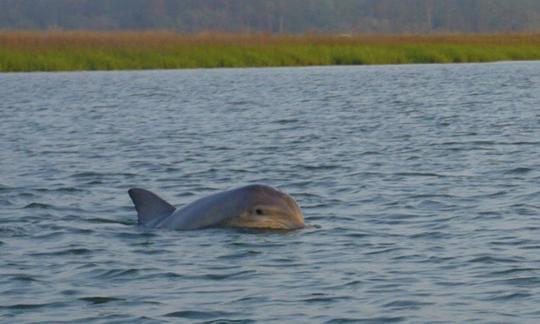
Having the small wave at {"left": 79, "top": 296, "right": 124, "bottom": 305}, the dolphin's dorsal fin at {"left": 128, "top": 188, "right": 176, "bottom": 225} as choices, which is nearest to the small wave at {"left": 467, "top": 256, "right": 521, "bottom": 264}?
the small wave at {"left": 79, "top": 296, "right": 124, "bottom": 305}

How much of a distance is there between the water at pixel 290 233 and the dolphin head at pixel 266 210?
6.6 inches

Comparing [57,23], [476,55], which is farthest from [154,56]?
[57,23]

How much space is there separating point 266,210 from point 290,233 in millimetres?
286

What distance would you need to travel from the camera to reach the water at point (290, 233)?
9716mm

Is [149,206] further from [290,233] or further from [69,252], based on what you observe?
[290,233]

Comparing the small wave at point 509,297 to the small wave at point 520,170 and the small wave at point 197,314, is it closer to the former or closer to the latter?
the small wave at point 197,314

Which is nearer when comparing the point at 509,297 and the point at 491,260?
the point at 509,297

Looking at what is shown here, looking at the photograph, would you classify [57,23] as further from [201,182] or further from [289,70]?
[201,182]

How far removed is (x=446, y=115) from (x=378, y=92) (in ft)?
35.2

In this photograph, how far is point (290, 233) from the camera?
1223 centimetres

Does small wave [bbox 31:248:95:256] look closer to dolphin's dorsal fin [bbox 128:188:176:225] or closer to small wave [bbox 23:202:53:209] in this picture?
dolphin's dorsal fin [bbox 128:188:176:225]

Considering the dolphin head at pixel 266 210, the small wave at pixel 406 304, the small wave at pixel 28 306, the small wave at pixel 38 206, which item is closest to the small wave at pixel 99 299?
the small wave at pixel 28 306

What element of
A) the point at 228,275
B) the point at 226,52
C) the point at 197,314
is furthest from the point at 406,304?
the point at 226,52

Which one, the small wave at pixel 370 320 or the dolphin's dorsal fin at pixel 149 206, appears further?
the dolphin's dorsal fin at pixel 149 206
